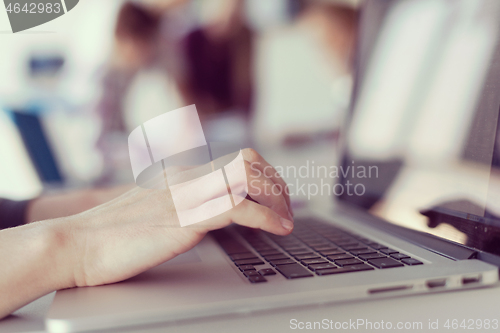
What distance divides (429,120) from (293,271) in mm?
338

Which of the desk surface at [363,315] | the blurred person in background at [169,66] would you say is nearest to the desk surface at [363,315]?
the desk surface at [363,315]

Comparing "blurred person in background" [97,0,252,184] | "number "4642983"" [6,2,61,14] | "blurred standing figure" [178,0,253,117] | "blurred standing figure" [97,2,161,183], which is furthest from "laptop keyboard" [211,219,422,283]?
"blurred standing figure" [178,0,253,117]

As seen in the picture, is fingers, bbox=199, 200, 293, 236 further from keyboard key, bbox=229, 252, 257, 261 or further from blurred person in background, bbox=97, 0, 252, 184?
blurred person in background, bbox=97, 0, 252, 184

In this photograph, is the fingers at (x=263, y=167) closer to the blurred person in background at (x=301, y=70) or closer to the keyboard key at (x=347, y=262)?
the keyboard key at (x=347, y=262)

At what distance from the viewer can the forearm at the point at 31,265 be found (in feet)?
1.12

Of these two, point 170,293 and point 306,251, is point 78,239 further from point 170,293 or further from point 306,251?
point 306,251

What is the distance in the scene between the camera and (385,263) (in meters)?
0.39

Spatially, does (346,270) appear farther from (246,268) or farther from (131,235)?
(131,235)

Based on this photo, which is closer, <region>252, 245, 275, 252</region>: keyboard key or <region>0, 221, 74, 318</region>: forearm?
<region>0, 221, 74, 318</region>: forearm

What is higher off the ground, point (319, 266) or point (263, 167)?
point (263, 167)

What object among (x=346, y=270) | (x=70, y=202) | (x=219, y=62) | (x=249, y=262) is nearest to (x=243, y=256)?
(x=249, y=262)

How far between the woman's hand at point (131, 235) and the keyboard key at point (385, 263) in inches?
3.9

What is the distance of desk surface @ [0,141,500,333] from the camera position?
30 centimetres

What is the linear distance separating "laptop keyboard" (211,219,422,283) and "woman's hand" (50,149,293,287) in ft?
0.16
